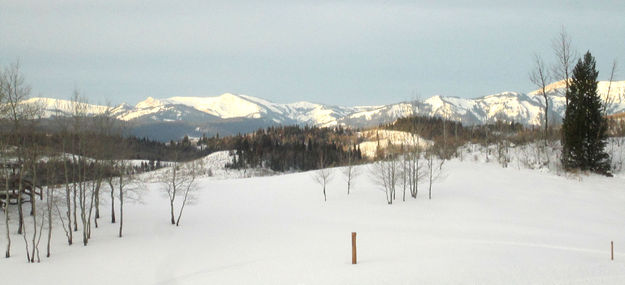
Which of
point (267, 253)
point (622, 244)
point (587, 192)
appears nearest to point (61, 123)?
point (267, 253)

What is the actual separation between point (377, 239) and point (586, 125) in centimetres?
2897

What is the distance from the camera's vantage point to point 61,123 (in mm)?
25000

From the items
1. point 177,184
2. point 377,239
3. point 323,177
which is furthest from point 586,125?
point 177,184

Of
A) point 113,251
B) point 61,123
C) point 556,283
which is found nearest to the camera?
point 556,283

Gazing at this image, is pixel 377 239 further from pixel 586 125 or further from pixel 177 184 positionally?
pixel 586 125

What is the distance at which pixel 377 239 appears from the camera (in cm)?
2102

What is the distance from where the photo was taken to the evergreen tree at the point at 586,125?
35.8 meters

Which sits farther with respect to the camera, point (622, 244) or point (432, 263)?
point (622, 244)

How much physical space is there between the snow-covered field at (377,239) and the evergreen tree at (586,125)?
179 centimetres

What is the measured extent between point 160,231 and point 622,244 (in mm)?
30279

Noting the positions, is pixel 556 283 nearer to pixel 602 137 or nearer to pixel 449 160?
pixel 602 137

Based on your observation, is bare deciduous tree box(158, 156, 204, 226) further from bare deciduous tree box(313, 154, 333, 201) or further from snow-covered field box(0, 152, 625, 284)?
bare deciduous tree box(313, 154, 333, 201)

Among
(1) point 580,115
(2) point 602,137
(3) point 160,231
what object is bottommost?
(3) point 160,231

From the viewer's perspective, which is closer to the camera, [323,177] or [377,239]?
[377,239]
